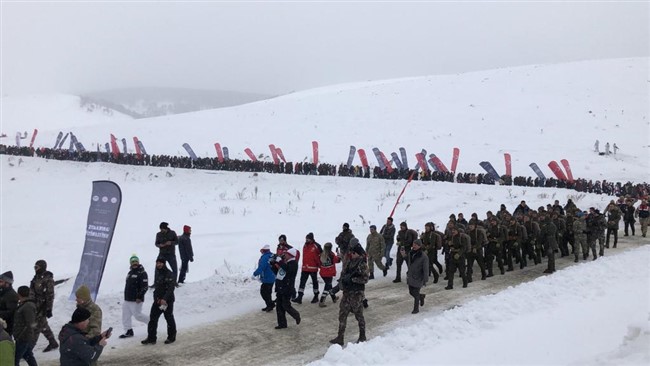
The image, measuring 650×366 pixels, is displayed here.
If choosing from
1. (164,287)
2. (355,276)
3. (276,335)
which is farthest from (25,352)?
(355,276)

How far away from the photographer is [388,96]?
216 feet

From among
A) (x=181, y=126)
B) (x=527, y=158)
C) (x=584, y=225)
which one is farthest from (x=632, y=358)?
(x=181, y=126)

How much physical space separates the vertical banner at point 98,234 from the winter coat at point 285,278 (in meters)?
4.24

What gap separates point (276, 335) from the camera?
9148 millimetres

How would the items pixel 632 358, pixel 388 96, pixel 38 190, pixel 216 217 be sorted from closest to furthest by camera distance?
pixel 632 358, pixel 216 217, pixel 38 190, pixel 388 96

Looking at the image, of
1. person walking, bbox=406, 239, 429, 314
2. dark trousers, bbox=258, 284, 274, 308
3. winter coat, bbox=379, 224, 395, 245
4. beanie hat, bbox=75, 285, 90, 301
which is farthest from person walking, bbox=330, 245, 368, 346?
winter coat, bbox=379, 224, 395, 245

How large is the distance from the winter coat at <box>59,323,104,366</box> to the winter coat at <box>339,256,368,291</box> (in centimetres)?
411

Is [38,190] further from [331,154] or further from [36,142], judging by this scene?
[36,142]

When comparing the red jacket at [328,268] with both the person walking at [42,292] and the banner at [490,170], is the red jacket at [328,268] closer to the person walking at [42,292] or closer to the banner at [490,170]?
the person walking at [42,292]

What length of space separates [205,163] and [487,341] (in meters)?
30.4

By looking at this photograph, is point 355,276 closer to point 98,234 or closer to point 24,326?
point 24,326

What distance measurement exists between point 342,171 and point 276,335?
23507 mm

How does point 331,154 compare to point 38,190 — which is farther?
point 331,154

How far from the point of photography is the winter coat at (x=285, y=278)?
9.44 metres
